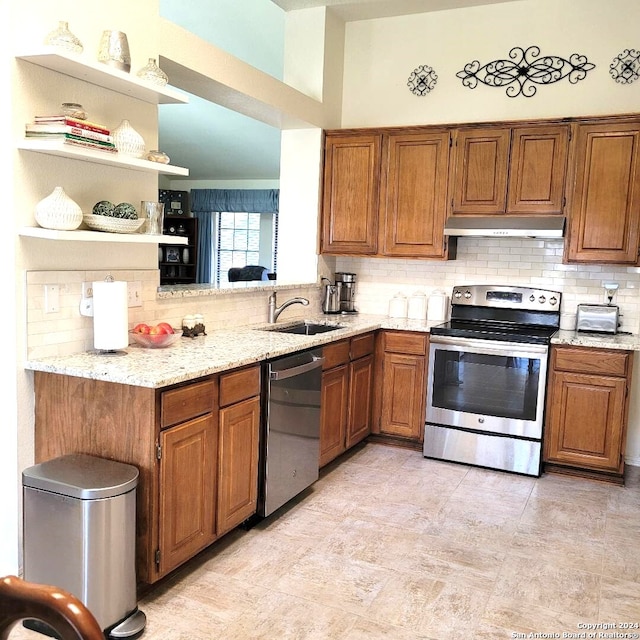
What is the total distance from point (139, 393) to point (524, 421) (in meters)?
2.54

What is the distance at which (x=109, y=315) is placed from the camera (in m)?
2.50

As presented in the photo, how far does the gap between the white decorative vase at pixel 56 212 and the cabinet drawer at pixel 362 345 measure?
200cm

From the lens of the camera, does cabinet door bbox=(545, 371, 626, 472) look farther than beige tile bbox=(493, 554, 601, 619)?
Yes

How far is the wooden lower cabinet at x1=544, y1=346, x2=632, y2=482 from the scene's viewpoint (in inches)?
146

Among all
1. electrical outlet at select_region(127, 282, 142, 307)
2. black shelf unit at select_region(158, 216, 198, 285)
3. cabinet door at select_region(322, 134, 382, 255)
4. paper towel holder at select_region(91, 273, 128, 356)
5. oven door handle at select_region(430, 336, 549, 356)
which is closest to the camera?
paper towel holder at select_region(91, 273, 128, 356)

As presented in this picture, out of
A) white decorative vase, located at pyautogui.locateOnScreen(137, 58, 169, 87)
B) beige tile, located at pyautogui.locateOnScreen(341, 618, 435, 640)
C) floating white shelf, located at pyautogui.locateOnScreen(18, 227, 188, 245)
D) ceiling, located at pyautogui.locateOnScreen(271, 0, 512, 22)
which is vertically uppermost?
ceiling, located at pyautogui.locateOnScreen(271, 0, 512, 22)

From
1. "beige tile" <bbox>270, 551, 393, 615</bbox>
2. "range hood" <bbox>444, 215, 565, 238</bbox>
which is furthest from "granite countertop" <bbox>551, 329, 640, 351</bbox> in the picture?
"beige tile" <bbox>270, 551, 393, 615</bbox>

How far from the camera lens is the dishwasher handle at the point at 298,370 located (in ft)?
9.62

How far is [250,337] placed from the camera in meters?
3.33

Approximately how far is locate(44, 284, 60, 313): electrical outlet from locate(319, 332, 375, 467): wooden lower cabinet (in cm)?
151

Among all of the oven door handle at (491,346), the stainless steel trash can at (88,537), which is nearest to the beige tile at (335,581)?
the stainless steel trash can at (88,537)

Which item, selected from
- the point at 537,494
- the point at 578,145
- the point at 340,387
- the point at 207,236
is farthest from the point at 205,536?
the point at 207,236

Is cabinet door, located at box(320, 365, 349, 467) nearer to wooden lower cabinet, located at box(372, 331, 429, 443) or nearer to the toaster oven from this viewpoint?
wooden lower cabinet, located at box(372, 331, 429, 443)

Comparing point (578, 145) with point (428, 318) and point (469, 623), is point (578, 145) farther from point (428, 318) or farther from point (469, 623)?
point (469, 623)
